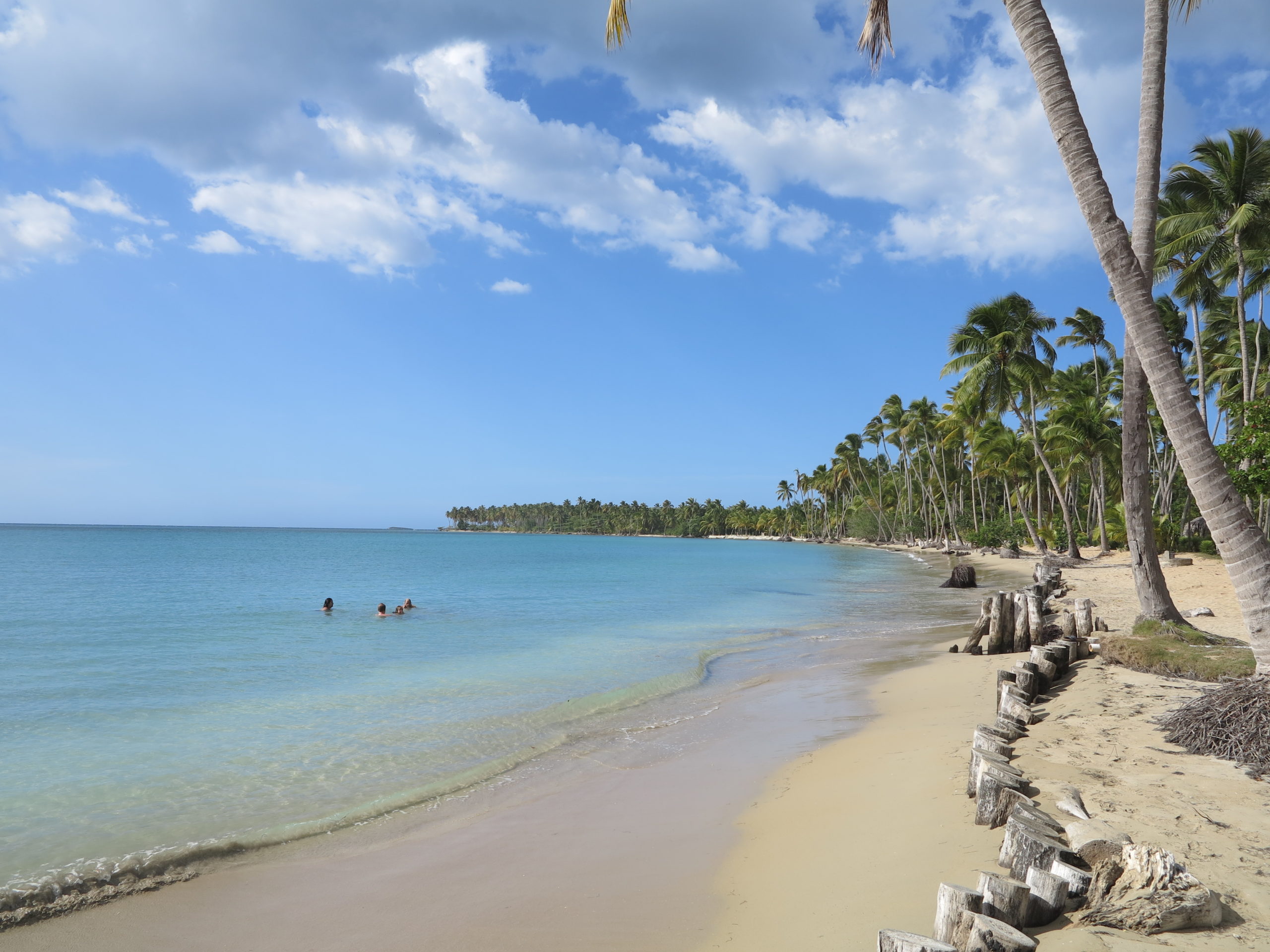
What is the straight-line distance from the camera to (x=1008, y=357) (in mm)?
37875

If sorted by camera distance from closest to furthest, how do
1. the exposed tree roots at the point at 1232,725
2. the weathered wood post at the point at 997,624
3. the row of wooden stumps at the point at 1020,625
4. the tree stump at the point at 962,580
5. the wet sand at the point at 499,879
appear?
the wet sand at the point at 499,879 < the exposed tree roots at the point at 1232,725 < the row of wooden stumps at the point at 1020,625 < the weathered wood post at the point at 997,624 < the tree stump at the point at 962,580

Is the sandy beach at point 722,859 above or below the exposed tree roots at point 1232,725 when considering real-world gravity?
below

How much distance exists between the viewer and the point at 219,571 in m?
46.6

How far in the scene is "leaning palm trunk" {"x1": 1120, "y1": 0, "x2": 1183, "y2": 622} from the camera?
8.51 meters

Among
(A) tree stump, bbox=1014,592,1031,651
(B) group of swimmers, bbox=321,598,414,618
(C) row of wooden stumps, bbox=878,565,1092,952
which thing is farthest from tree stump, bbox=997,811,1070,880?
(B) group of swimmers, bbox=321,598,414,618

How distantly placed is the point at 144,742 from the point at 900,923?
31.4 ft

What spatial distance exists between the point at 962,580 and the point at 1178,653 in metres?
24.4

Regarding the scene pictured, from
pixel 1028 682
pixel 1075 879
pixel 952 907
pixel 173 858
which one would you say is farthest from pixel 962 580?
pixel 173 858

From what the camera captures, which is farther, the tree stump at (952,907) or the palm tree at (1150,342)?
the palm tree at (1150,342)

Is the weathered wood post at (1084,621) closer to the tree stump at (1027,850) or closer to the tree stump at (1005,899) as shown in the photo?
the tree stump at (1027,850)

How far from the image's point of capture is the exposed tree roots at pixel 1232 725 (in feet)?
18.0

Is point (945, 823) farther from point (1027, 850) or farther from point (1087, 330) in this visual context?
point (1087, 330)

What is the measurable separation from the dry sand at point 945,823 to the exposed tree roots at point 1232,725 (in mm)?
166

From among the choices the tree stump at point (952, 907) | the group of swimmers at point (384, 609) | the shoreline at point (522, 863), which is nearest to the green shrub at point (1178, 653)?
the shoreline at point (522, 863)
